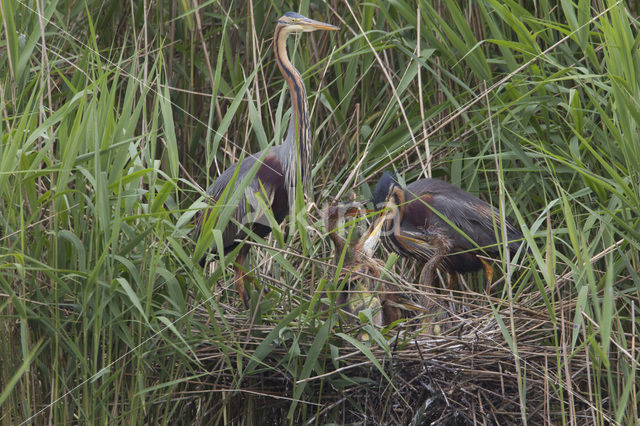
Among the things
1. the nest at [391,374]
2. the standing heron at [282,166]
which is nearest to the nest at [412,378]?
the nest at [391,374]

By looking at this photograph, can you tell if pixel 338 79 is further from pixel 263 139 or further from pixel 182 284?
pixel 182 284

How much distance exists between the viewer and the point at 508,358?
2.77 meters

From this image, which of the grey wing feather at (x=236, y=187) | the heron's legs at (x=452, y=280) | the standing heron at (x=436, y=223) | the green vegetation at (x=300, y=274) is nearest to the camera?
the green vegetation at (x=300, y=274)

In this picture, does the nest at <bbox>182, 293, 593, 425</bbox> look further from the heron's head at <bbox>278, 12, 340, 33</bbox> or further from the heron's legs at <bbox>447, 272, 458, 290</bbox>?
the heron's head at <bbox>278, 12, 340, 33</bbox>

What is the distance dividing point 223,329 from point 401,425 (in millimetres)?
616

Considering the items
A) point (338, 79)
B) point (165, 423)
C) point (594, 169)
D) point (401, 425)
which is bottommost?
point (401, 425)

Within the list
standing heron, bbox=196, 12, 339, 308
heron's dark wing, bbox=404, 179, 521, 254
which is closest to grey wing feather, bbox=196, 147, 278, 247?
standing heron, bbox=196, 12, 339, 308

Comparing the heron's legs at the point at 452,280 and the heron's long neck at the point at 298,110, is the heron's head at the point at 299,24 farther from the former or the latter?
the heron's legs at the point at 452,280

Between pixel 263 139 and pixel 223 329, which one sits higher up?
pixel 263 139

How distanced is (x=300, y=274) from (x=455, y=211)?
76 centimetres

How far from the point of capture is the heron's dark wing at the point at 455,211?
11.2 feet

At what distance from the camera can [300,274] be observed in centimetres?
297

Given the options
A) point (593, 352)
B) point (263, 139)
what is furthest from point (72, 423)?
point (593, 352)

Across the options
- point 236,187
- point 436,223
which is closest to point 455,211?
point 436,223
